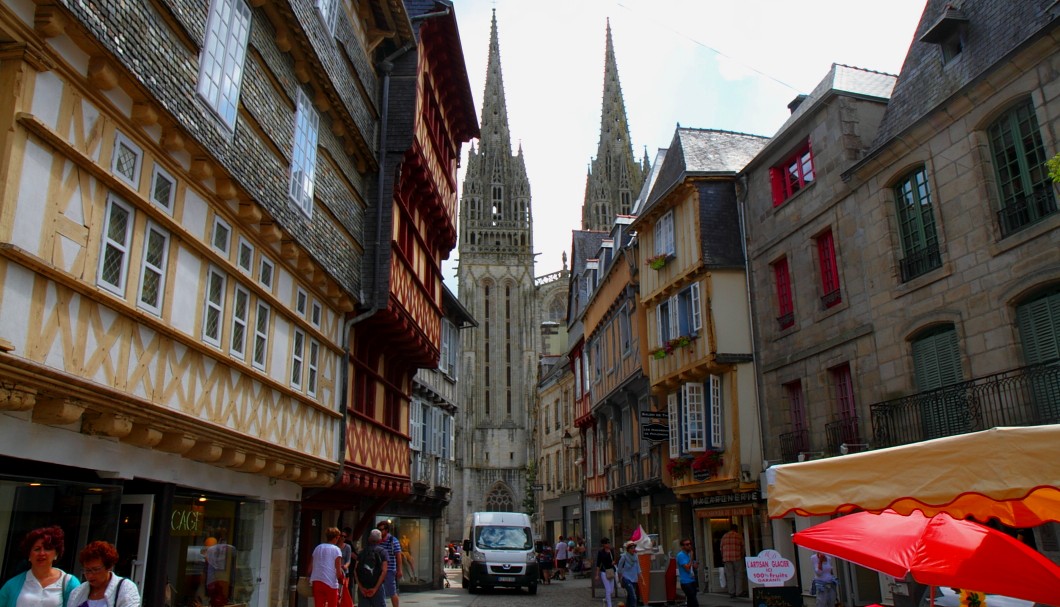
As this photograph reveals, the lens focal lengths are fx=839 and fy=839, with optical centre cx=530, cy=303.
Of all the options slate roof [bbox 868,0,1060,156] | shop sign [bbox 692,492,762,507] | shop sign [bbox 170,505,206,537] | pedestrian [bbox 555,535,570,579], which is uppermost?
slate roof [bbox 868,0,1060,156]

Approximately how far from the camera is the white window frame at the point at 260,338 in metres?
10.4

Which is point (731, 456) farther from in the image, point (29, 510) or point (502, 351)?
point (502, 351)

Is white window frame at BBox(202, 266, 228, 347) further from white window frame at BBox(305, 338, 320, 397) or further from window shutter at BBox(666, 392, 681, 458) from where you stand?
window shutter at BBox(666, 392, 681, 458)

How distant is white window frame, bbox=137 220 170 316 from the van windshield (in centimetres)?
1645

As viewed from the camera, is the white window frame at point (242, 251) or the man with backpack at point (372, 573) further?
the man with backpack at point (372, 573)

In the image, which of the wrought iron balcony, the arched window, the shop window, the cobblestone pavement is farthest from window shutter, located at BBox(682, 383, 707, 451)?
the arched window

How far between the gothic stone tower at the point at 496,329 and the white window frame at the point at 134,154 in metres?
66.3

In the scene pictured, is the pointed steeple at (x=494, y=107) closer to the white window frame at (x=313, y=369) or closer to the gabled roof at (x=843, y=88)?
the gabled roof at (x=843, y=88)

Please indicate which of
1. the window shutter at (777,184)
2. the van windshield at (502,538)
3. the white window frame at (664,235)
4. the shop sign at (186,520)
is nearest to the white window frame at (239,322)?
the shop sign at (186,520)

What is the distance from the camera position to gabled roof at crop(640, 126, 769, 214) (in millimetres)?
20141

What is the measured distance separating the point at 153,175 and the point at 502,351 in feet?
241

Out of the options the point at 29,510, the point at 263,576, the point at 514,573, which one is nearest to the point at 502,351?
the point at 514,573

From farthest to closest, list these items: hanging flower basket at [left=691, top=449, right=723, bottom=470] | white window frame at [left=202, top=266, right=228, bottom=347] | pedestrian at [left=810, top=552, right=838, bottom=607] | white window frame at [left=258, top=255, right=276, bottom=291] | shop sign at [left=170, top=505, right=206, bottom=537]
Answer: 1. hanging flower basket at [left=691, top=449, right=723, bottom=470]
2. pedestrian at [left=810, top=552, right=838, bottom=607]
3. white window frame at [left=258, top=255, right=276, bottom=291]
4. shop sign at [left=170, top=505, right=206, bottom=537]
5. white window frame at [left=202, top=266, right=228, bottom=347]

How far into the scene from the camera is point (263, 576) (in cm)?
1195
